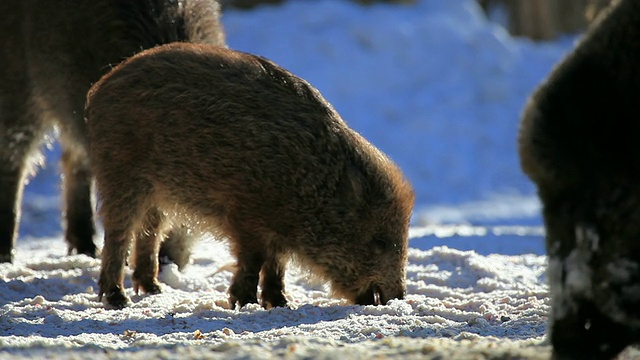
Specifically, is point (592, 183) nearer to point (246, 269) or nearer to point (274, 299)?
point (246, 269)

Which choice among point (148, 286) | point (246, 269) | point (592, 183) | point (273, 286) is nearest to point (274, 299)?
point (273, 286)

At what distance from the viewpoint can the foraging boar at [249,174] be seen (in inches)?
236

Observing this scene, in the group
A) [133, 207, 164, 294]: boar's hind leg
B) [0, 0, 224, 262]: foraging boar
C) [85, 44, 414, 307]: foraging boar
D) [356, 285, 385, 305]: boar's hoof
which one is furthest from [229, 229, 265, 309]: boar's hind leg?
[0, 0, 224, 262]: foraging boar

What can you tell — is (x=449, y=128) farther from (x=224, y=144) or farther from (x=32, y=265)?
(x=224, y=144)

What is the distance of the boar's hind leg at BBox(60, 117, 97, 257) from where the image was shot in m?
9.11

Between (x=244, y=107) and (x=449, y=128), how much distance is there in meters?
10.3

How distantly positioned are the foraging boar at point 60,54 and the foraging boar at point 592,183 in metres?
4.33

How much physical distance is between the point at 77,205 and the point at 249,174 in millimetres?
3566

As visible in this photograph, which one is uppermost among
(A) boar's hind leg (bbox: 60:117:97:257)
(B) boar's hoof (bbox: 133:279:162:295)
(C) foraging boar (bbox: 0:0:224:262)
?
(C) foraging boar (bbox: 0:0:224:262)

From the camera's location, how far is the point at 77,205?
916 cm

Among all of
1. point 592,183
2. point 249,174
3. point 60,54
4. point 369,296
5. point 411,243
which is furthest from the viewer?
point 411,243

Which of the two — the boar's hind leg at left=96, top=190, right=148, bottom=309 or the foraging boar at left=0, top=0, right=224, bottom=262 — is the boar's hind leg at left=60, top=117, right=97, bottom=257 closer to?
the foraging boar at left=0, top=0, right=224, bottom=262

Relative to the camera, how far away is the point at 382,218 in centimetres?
612

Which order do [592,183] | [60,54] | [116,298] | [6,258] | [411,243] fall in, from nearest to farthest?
1. [592,183]
2. [116,298]
3. [60,54]
4. [6,258]
5. [411,243]
